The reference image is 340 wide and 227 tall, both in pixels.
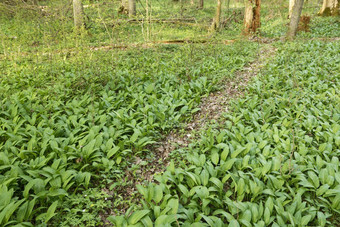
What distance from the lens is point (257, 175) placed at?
316 cm

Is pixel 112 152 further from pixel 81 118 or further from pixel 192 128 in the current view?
pixel 192 128

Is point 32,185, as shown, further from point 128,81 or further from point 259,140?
point 128,81

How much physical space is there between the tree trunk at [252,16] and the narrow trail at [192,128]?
421cm

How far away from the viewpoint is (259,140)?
389 centimetres

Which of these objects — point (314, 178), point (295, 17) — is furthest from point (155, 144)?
point (295, 17)

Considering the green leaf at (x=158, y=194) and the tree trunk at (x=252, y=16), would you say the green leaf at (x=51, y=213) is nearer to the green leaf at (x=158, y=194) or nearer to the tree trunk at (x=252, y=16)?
the green leaf at (x=158, y=194)

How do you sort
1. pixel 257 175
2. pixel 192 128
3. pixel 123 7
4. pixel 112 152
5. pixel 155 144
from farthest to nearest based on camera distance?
pixel 123 7 → pixel 192 128 → pixel 155 144 → pixel 112 152 → pixel 257 175

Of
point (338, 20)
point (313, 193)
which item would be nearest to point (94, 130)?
point (313, 193)

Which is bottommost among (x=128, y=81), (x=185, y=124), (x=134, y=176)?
(x=134, y=176)

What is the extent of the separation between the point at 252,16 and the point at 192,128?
29.1 ft

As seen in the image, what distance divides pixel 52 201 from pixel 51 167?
1.86 feet

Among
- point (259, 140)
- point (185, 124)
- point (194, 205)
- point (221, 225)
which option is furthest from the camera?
point (185, 124)

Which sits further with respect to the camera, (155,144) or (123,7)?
(123,7)

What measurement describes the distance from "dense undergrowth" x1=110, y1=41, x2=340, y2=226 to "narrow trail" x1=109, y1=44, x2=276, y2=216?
0.95 feet
